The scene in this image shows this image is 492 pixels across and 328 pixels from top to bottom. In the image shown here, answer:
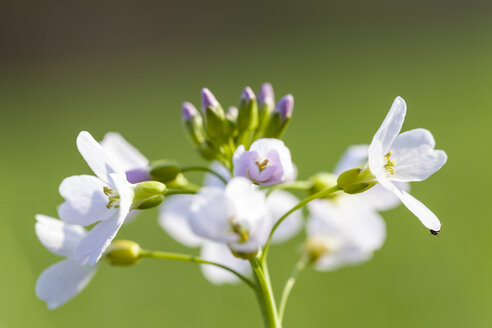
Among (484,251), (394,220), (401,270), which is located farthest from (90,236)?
(394,220)

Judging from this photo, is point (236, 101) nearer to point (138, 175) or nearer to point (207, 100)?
point (207, 100)

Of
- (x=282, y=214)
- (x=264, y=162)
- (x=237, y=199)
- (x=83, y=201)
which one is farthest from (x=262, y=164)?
(x=282, y=214)

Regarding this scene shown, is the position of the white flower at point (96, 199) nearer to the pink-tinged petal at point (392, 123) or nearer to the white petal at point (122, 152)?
the white petal at point (122, 152)

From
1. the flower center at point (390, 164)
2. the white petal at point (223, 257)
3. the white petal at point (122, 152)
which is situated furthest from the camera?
the white petal at point (223, 257)

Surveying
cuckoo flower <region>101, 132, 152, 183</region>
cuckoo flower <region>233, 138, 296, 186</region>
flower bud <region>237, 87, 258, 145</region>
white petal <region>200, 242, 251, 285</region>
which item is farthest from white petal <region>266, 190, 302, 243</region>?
cuckoo flower <region>233, 138, 296, 186</region>

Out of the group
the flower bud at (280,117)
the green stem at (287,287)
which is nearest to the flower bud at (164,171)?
the flower bud at (280,117)

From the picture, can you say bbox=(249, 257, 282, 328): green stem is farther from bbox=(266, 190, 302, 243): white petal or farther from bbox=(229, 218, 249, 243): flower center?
bbox=(266, 190, 302, 243): white petal
